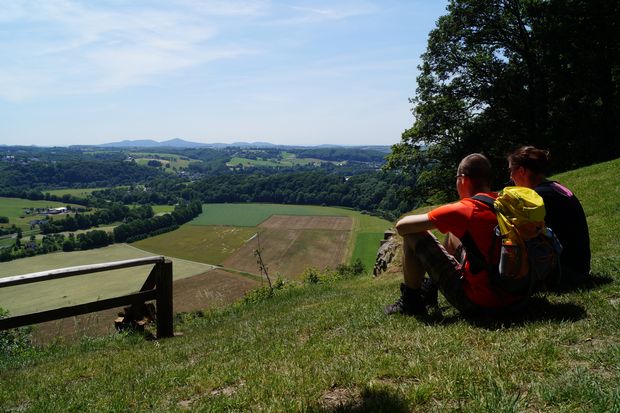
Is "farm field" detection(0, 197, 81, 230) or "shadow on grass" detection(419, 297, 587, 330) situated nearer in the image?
"shadow on grass" detection(419, 297, 587, 330)

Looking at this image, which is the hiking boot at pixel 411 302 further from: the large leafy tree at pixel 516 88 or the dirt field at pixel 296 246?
the dirt field at pixel 296 246

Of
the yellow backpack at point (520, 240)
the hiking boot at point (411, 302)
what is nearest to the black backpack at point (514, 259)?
the yellow backpack at point (520, 240)

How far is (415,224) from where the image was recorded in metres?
4.88

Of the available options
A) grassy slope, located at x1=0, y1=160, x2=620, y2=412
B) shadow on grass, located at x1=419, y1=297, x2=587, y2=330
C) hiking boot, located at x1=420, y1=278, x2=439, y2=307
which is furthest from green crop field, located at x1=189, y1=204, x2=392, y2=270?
shadow on grass, located at x1=419, y1=297, x2=587, y2=330

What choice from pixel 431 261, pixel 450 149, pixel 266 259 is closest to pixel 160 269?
pixel 431 261

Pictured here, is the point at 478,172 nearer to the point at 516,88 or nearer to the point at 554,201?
the point at 554,201

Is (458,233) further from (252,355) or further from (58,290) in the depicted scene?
(58,290)

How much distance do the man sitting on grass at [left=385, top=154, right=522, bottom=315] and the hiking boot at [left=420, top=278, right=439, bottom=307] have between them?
6.8 inches

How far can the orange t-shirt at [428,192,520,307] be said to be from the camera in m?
4.46

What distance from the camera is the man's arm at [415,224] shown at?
4.75 m

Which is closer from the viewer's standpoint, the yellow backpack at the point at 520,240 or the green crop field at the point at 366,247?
the yellow backpack at the point at 520,240

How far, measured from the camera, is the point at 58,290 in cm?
4869

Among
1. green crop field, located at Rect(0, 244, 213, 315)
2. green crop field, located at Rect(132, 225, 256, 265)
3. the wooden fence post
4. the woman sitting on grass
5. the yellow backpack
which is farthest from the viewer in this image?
green crop field, located at Rect(132, 225, 256, 265)

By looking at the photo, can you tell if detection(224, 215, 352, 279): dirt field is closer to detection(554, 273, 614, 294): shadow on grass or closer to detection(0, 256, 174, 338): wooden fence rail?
detection(0, 256, 174, 338): wooden fence rail
